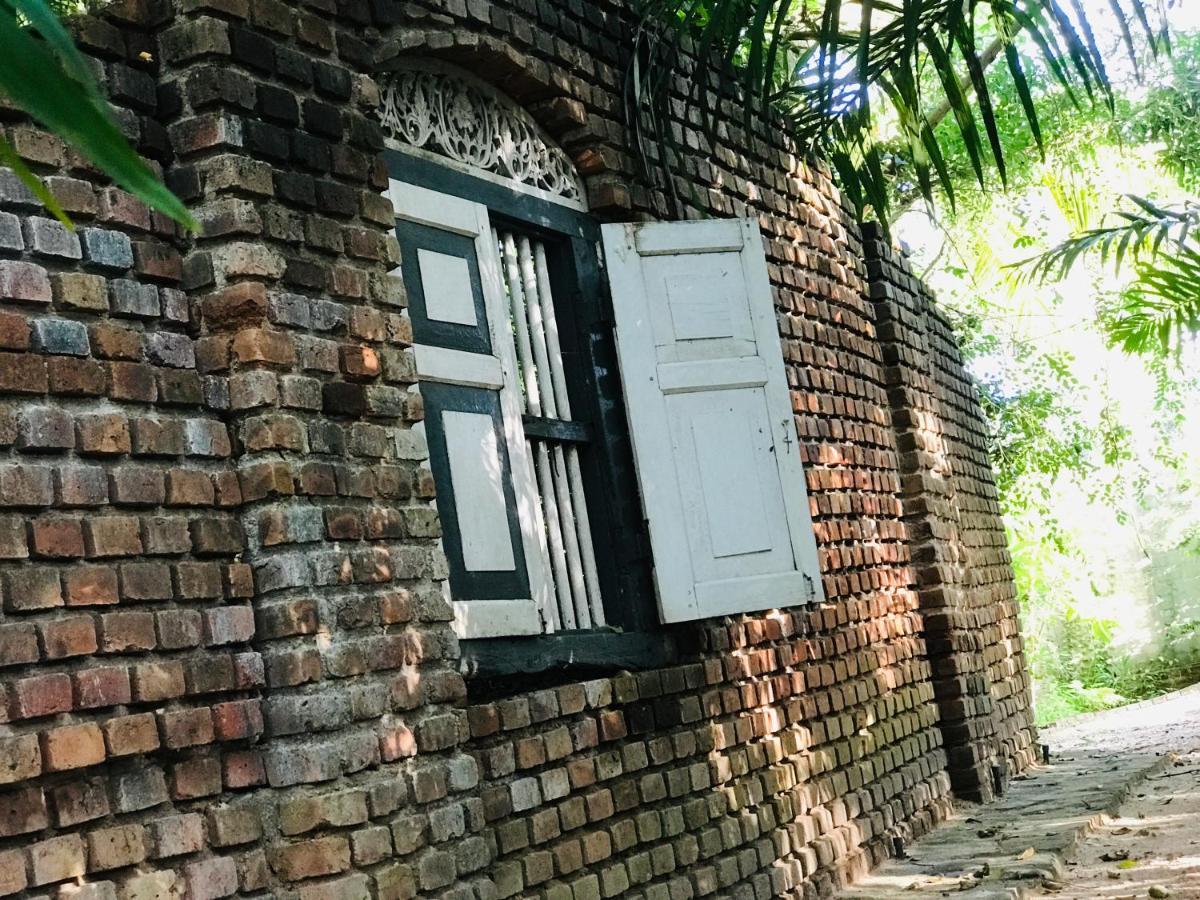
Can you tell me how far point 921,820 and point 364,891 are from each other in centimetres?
373

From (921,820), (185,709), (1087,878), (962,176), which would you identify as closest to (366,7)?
(185,709)

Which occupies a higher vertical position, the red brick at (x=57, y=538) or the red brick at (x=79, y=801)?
the red brick at (x=57, y=538)

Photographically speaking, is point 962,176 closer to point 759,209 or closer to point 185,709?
point 759,209

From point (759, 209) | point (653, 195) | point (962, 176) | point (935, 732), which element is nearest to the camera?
point (653, 195)

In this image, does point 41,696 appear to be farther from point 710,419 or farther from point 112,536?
point 710,419

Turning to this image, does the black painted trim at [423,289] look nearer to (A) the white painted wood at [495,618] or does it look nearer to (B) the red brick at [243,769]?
(A) the white painted wood at [495,618]

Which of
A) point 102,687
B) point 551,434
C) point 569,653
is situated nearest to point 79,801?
point 102,687

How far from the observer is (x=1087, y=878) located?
4.93 m

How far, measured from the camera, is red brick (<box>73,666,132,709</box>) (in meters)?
2.53

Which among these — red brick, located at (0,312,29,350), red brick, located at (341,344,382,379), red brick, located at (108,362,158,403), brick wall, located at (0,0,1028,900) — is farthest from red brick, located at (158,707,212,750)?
red brick, located at (341,344,382,379)

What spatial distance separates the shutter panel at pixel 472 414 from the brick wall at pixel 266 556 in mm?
238

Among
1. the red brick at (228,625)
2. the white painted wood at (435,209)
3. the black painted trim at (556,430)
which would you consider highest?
the white painted wood at (435,209)

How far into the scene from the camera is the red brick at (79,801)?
8.09ft

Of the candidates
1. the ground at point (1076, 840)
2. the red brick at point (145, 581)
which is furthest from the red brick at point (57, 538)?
the ground at point (1076, 840)
